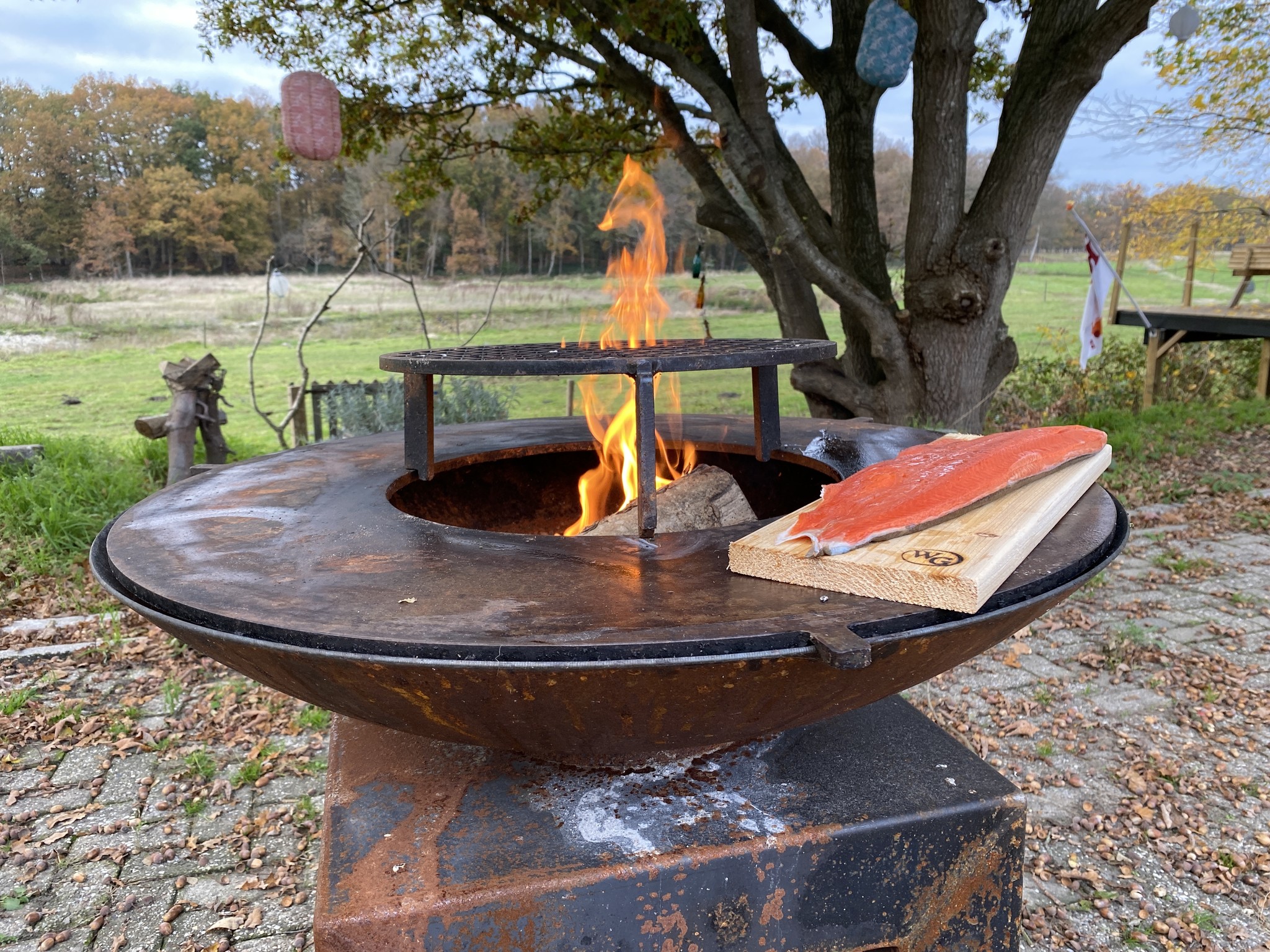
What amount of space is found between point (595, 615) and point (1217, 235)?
13.2 meters

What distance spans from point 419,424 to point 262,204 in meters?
7.02

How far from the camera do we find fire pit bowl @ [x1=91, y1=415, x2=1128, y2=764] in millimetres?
1171

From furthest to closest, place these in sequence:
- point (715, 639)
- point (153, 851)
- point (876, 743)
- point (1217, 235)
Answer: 1. point (1217, 235)
2. point (153, 851)
3. point (876, 743)
4. point (715, 639)

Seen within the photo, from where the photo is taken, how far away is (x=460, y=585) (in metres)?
1.43

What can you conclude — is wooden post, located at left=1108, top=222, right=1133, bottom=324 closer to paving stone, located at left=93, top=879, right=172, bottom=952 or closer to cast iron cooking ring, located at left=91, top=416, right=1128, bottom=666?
cast iron cooking ring, located at left=91, top=416, right=1128, bottom=666

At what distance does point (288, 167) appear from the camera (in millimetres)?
7672

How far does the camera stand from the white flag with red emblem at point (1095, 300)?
8.16m

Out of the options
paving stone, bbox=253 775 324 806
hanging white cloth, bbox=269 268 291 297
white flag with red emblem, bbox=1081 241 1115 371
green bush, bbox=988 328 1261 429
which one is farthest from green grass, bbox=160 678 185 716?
green bush, bbox=988 328 1261 429

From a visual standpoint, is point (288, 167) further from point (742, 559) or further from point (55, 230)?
point (742, 559)

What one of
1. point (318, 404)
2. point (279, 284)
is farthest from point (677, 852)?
point (279, 284)

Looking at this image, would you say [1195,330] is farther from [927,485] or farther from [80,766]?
[80,766]

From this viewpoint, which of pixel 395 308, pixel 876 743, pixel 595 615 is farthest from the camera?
pixel 395 308

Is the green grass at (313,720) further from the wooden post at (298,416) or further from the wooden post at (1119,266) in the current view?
the wooden post at (1119,266)

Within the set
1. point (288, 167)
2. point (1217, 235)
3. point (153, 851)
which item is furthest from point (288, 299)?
point (1217, 235)
